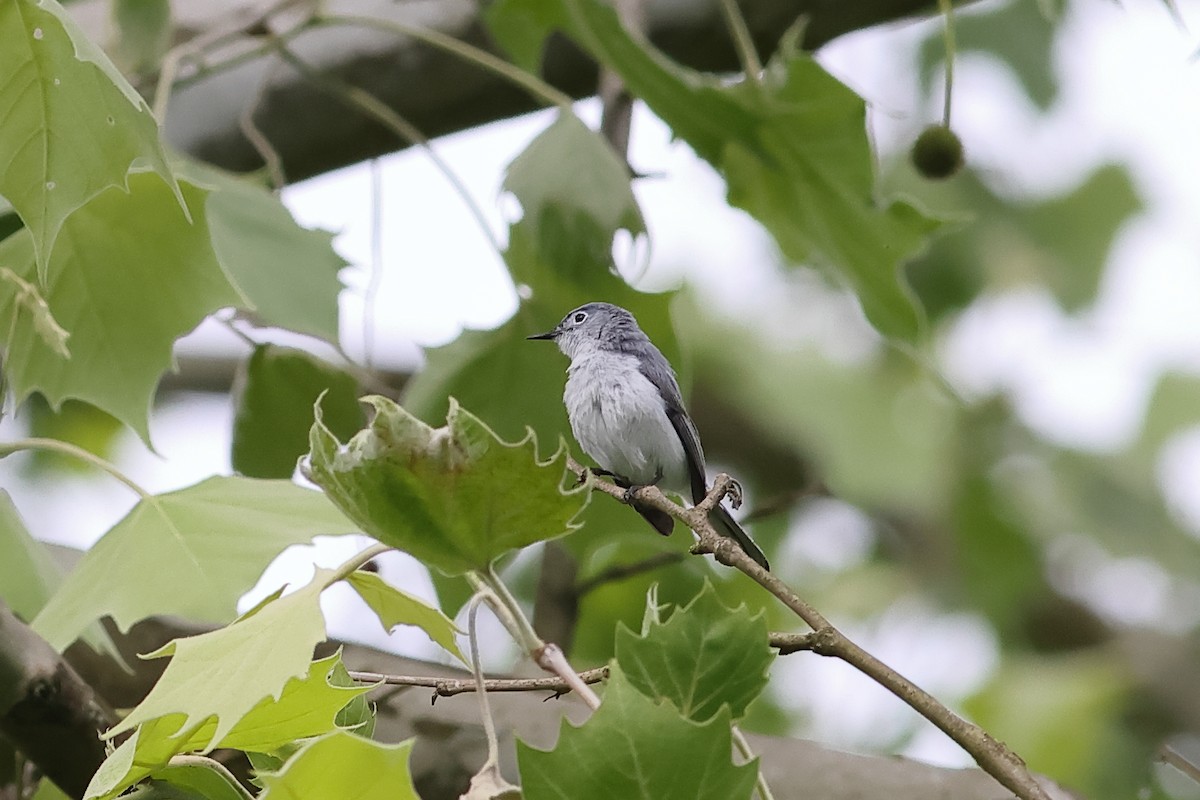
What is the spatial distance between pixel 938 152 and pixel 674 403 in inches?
18.2

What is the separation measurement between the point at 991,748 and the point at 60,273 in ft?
3.40

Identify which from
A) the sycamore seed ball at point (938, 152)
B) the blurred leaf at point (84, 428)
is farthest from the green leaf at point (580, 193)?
the blurred leaf at point (84, 428)

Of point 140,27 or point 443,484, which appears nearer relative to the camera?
point 443,484

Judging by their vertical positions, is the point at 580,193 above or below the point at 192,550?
above

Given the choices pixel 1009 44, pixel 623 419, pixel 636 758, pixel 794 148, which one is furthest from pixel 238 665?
pixel 1009 44

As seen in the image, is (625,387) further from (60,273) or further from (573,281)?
(60,273)

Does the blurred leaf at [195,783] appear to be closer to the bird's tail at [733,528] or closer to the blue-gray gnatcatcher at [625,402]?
the bird's tail at [733,528]

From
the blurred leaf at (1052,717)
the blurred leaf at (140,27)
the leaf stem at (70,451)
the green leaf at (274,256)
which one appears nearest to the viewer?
the leaf stem at (70,451)

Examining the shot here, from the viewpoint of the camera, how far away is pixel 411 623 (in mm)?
956

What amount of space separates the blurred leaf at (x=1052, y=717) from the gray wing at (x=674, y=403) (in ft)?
7.53

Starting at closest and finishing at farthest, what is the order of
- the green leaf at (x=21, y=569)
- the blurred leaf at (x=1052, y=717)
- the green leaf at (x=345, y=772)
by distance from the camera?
1. the green leaf at (x=345, y=772)
2. the green leaf at (x=21, y=569)
3. the blurred leaf at (x=1052, y=717)

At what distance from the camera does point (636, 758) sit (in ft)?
2.56

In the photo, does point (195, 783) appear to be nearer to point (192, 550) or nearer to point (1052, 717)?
point (192, 550)

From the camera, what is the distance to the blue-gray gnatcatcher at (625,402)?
5.28ft
